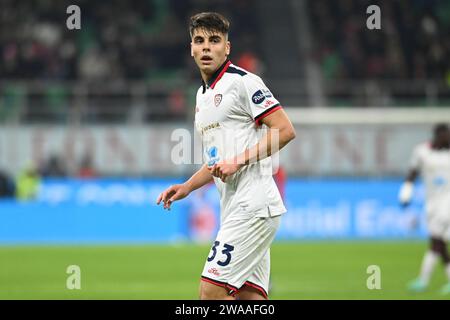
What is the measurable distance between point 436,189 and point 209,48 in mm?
8334

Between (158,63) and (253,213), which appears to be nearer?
(253,213)

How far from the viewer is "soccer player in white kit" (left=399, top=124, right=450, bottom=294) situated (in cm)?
1321

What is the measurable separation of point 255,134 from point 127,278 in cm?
852

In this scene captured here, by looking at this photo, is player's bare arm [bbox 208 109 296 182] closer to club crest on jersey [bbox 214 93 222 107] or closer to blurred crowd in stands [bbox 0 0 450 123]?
club crest on jersey [bbox 214 93 222 107]

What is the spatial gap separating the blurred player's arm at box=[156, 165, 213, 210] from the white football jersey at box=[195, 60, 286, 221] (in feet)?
0.74

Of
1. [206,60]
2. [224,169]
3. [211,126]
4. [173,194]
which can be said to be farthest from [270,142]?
[173,194]

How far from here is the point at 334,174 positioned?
22547 millimetres

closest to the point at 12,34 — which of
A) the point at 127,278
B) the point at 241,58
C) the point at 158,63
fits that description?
the point at 158,63

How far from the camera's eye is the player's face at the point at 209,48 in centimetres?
630

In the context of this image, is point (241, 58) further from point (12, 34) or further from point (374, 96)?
point (12, 34)

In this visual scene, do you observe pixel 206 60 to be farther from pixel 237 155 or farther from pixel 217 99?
pixel 237 155

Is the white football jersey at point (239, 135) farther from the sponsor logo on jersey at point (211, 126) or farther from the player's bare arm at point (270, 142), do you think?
the player's bare arm at point (270, 142)

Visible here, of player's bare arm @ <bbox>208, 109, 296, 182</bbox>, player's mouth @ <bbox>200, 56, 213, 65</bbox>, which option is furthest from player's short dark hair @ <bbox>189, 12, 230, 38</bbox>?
player's bare arm @ <bbox>208, 109, 296, 182</bbox>
